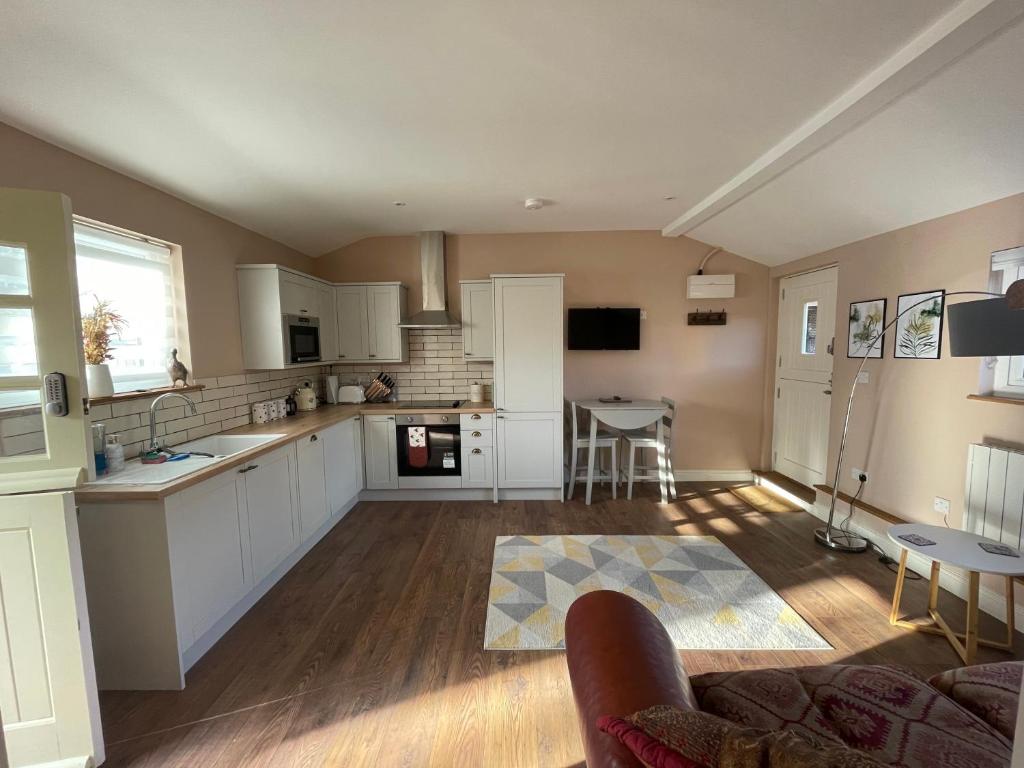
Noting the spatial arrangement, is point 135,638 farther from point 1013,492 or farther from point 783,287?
point 783,287

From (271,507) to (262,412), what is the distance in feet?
3.44

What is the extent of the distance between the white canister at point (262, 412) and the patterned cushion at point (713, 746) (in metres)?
3.34

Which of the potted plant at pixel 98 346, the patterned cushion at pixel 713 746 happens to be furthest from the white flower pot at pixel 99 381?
the patterned cushion at pixel 713 746

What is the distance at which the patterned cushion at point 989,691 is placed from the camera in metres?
1.07

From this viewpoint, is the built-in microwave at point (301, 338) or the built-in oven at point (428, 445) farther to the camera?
the built-in oven at point (428, 445)

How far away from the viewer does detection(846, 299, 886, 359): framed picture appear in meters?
3.02

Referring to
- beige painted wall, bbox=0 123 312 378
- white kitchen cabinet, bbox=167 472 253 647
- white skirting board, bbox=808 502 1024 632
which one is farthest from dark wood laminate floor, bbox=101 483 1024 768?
beige painted wall, bbox=0 123 312 378

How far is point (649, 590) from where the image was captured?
2.50 m

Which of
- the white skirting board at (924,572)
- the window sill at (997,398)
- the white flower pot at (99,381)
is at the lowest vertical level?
the white skirting board at (924,572)

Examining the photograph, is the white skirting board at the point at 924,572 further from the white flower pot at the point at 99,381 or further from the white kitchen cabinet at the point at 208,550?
the white flower pot at the point at 99,381

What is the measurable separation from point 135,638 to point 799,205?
456 centimetres

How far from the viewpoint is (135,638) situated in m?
1.81

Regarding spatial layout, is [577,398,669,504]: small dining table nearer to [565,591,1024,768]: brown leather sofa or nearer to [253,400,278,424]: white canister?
[565,591,1024,768]: brown leather sofa

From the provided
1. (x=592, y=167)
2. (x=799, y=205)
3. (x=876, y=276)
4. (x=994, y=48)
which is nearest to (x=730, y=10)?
(x=994, y=48)
